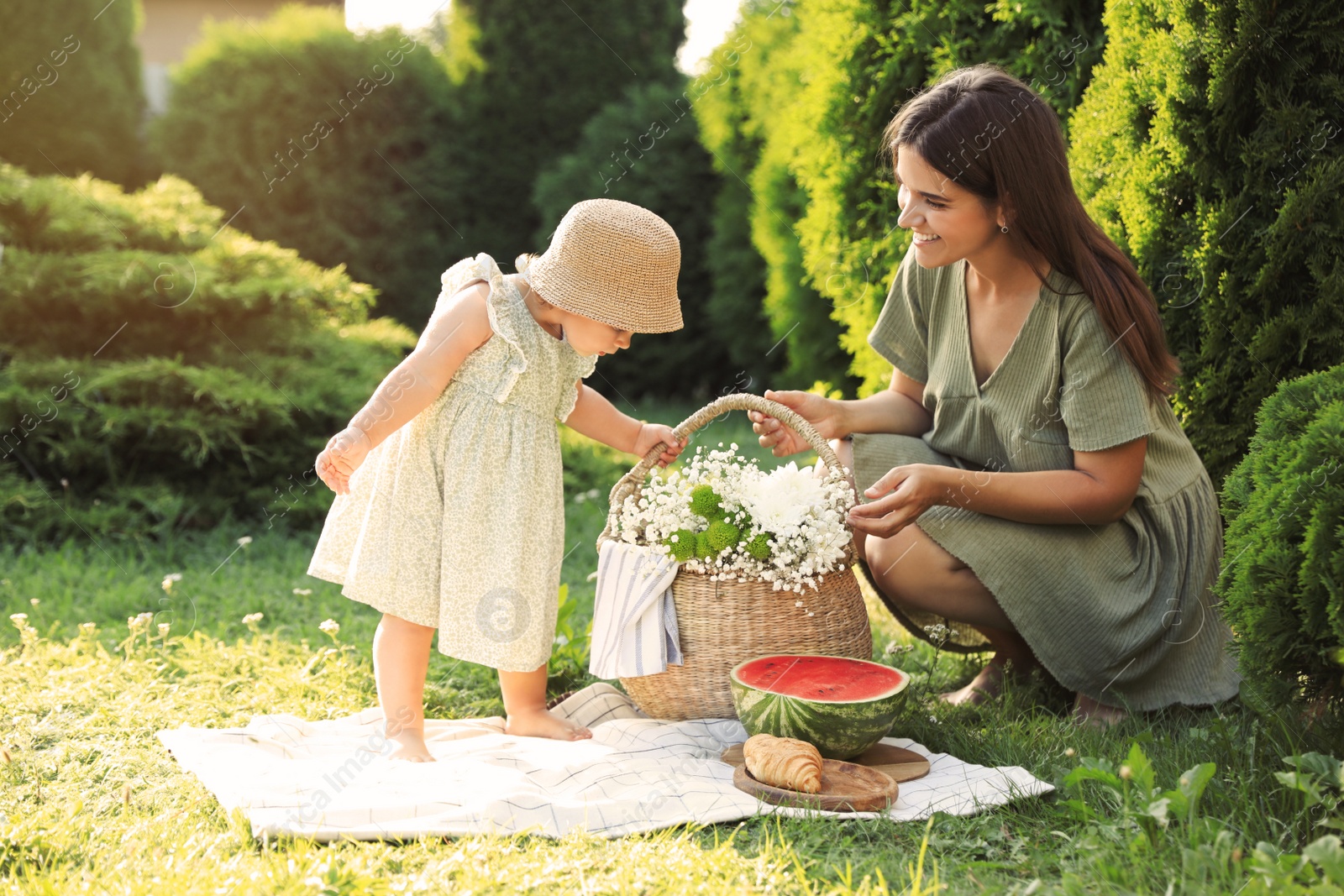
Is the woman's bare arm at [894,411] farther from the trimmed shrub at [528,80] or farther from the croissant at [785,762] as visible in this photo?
the trimmed shrub at [528,80]

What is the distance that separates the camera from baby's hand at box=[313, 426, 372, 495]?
2.55 meters

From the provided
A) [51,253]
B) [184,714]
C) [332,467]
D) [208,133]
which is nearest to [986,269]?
[332,467]

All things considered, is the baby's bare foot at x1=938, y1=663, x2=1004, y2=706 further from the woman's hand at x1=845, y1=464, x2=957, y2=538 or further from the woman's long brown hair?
the woman's long brown hair

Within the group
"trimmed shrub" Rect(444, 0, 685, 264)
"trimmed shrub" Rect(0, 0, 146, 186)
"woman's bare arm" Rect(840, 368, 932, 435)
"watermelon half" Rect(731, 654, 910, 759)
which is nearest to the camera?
"watermelon half" Rect(731, 654, 910, 759)

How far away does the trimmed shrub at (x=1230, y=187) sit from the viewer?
2756 mm

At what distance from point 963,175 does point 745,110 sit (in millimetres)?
5783

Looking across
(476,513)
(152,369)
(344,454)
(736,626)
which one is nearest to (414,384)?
(344,454)

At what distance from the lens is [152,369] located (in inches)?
195

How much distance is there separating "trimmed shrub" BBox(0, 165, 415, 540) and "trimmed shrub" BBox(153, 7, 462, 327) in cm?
280

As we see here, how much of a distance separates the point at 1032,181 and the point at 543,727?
6.01ft

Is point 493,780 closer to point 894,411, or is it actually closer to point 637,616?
point 637,616

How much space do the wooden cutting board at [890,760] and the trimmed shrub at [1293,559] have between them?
70 cm

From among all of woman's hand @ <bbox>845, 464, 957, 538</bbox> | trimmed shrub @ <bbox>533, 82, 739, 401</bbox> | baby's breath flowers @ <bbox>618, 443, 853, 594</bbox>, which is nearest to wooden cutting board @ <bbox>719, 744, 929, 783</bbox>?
baby's breath flowers @ <bbox>618, 443, 853, 594</bbox>

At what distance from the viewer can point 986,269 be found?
2859 millimetres
